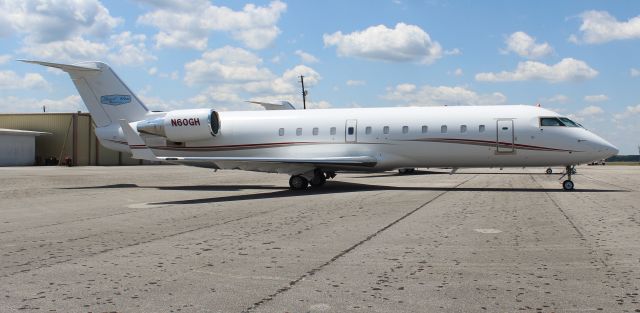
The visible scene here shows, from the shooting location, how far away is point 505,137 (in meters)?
20.1

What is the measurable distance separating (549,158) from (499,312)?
16420mm

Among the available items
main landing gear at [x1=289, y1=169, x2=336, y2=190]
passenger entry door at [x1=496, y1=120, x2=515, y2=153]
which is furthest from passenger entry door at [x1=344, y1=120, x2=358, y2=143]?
passenger entry door at [x1=496, y1=120, x2=515, y2=153]

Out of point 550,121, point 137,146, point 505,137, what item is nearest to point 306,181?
point 137,146

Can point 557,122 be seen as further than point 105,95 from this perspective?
No

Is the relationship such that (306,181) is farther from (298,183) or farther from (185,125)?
(185,125)

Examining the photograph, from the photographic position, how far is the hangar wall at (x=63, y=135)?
2515 inches

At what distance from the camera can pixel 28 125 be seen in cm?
6519

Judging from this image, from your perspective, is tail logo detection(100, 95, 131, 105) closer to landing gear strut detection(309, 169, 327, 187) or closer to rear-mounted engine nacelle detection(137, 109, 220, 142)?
rear-mounted engine nacelle detection(137, 109, 220, 142)

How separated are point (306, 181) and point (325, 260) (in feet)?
47.2

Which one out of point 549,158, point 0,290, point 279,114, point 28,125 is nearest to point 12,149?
point 28,125

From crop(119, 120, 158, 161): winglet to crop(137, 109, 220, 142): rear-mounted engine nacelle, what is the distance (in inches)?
27.2

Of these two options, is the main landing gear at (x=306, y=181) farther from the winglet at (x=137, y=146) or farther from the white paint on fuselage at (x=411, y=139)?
the winglet at (x=137, y=146)

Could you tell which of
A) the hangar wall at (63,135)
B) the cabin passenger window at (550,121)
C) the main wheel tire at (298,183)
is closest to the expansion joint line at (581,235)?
the cabin passenger window at (550,121)

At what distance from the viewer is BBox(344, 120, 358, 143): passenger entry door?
21614 mm
